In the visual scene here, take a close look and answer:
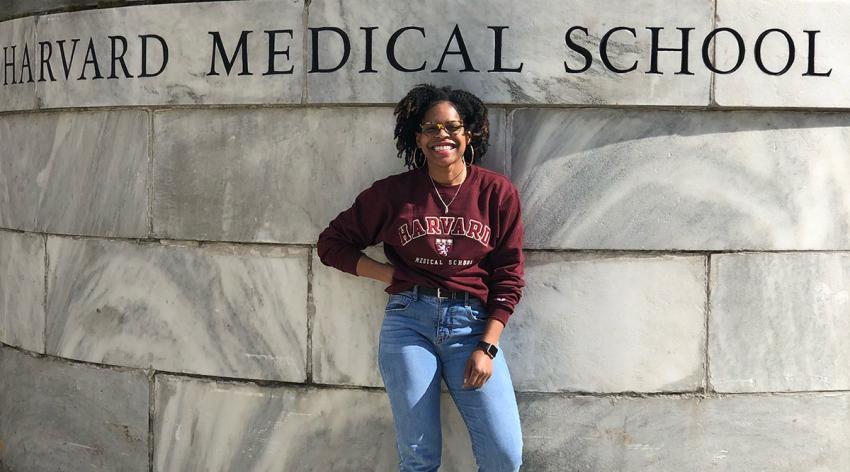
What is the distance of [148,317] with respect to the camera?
17.7 feet

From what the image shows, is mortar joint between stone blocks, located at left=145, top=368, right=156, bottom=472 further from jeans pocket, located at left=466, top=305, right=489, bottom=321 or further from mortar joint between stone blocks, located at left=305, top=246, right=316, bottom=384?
jeans pocket, located at left=466, top=305, right=489, bottom=321

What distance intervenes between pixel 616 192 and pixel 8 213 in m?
3.58

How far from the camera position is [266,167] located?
5.12 m

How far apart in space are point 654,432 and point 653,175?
1.23 m

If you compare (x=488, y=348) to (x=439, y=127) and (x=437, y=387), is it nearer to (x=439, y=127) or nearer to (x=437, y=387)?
(x=437, y=387)

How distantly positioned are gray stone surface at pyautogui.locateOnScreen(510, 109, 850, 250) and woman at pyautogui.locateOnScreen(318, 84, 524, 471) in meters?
0.44

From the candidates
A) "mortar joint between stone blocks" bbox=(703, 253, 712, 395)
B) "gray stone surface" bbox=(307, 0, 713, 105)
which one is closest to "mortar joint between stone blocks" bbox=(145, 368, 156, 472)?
"gray stone surface" bbox=(307, 0, 713, 105)

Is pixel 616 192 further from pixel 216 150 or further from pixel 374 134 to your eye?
pixel 216 150

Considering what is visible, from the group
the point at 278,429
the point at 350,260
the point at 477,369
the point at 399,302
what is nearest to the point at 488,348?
the point at 477,369

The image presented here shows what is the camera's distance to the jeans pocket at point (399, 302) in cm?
438

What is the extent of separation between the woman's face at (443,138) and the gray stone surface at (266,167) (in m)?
0.52

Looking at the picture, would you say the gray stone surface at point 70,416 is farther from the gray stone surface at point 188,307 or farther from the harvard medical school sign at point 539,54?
the harvard medical school sign at point 539,54

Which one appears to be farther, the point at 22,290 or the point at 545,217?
the point at 22,290

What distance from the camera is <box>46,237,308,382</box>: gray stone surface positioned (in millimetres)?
5133
